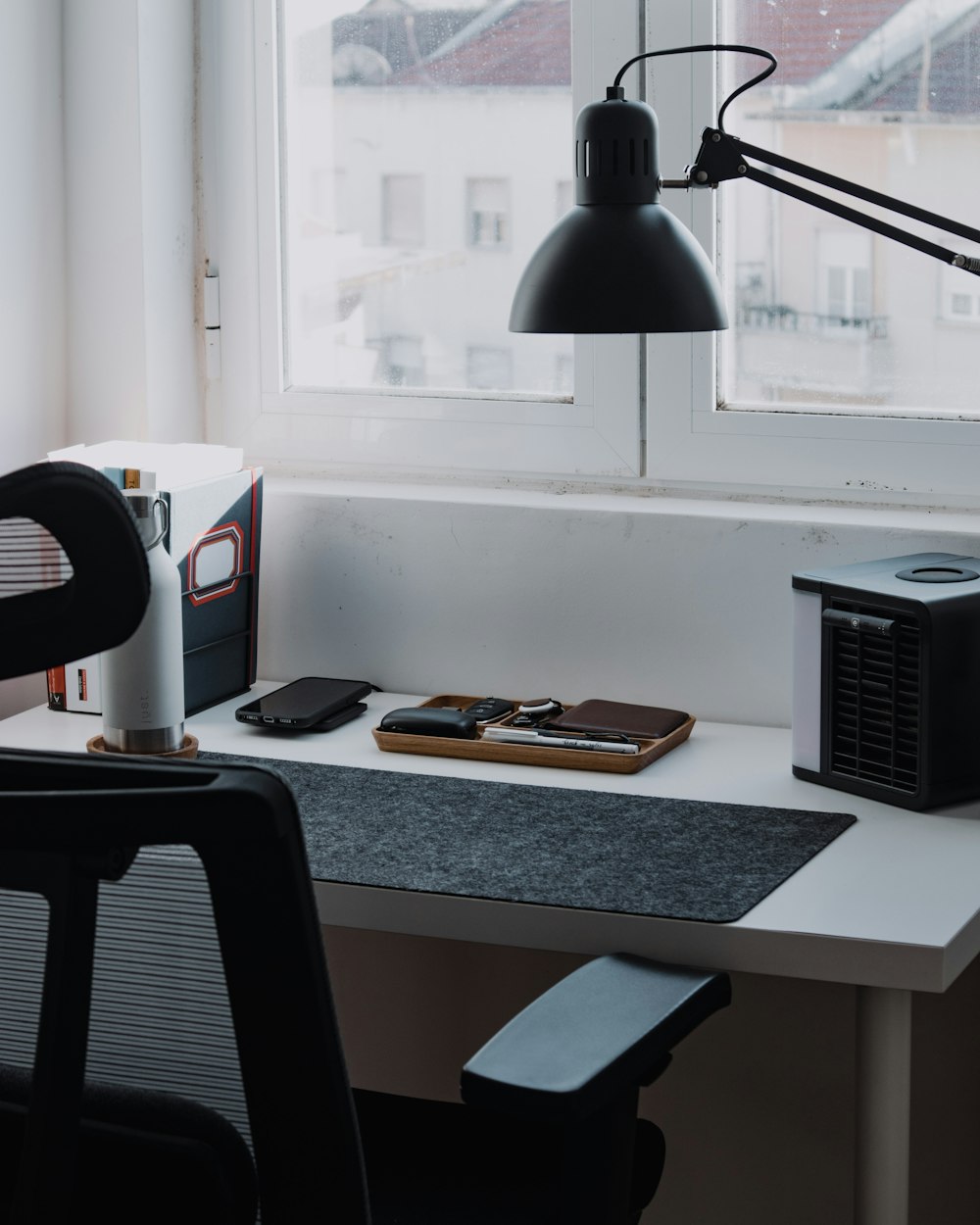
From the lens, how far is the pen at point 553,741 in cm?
171

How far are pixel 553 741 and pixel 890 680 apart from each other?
35 cm

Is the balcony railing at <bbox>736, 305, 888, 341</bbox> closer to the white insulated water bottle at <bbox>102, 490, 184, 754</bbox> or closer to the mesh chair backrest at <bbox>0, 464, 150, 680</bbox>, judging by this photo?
the white insulated water bottle at <bbox>102, 490, 184, 754</bbox>

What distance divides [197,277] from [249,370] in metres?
0.14

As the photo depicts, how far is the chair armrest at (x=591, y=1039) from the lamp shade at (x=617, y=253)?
59 centimetres

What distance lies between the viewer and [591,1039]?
43.9 inches

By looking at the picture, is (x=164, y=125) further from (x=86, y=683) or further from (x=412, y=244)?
(x=86, y=683)

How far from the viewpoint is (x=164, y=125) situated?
2.13 meters

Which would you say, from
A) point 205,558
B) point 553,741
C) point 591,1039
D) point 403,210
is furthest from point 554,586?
point 591,1039

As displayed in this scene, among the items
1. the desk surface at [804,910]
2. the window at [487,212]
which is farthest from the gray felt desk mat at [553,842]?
the window at [487,212]

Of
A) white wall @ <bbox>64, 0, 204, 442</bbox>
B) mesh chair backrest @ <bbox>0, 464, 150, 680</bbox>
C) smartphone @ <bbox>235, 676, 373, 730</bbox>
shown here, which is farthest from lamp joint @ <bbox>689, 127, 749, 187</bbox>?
mesh chair backrest @ <bbox>0, 464, 150, 680</bbox>

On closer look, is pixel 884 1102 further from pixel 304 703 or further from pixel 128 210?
pixel 128 210

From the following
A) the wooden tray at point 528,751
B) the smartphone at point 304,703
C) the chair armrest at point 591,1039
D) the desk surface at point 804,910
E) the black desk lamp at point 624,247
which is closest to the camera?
the chair armrest at point 591,1039

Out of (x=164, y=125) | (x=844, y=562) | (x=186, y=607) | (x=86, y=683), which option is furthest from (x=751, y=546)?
(x=164, y=125)

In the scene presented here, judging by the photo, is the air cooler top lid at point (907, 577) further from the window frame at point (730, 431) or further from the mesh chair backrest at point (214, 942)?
the mesh chair backrest at point (214, 942)
